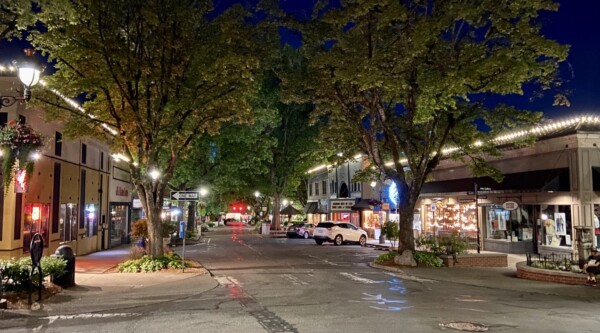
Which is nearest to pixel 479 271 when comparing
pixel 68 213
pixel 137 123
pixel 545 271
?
pixel 545 271

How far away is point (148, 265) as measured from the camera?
18438 millimetres

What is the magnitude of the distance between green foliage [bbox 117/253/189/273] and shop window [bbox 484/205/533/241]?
16.6m

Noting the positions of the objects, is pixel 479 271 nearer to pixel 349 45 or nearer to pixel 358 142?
pixel 358 142

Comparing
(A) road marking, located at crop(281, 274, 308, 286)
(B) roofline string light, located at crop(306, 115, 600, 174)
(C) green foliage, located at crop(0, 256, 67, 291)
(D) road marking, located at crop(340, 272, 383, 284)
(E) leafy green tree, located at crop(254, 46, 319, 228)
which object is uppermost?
(E) leafy green tree, located at crop(254, 46, 319, 228)

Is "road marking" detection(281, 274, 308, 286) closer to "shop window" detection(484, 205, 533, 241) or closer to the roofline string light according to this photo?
the roofline string light

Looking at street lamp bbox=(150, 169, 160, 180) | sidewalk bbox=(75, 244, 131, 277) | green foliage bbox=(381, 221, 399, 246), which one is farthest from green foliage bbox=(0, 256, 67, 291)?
green foliage bbox=(381, 221, 399, 246)

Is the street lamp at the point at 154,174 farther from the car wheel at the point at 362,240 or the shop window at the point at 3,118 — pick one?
the car wheel at the point at 362,240

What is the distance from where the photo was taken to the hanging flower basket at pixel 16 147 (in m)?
12.3

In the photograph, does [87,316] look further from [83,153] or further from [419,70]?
[83,153]

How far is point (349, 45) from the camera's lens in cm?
1961

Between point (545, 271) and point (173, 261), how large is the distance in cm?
1293

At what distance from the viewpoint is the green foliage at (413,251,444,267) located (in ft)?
67.7

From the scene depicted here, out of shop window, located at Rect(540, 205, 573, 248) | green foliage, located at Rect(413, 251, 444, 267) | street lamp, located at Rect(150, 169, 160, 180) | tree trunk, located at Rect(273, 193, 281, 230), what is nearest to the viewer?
street lamp, located at Rect(150, 169, 160, 180)

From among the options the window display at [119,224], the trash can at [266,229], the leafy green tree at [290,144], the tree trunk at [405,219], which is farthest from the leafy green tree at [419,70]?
the trash can at [266,229]
